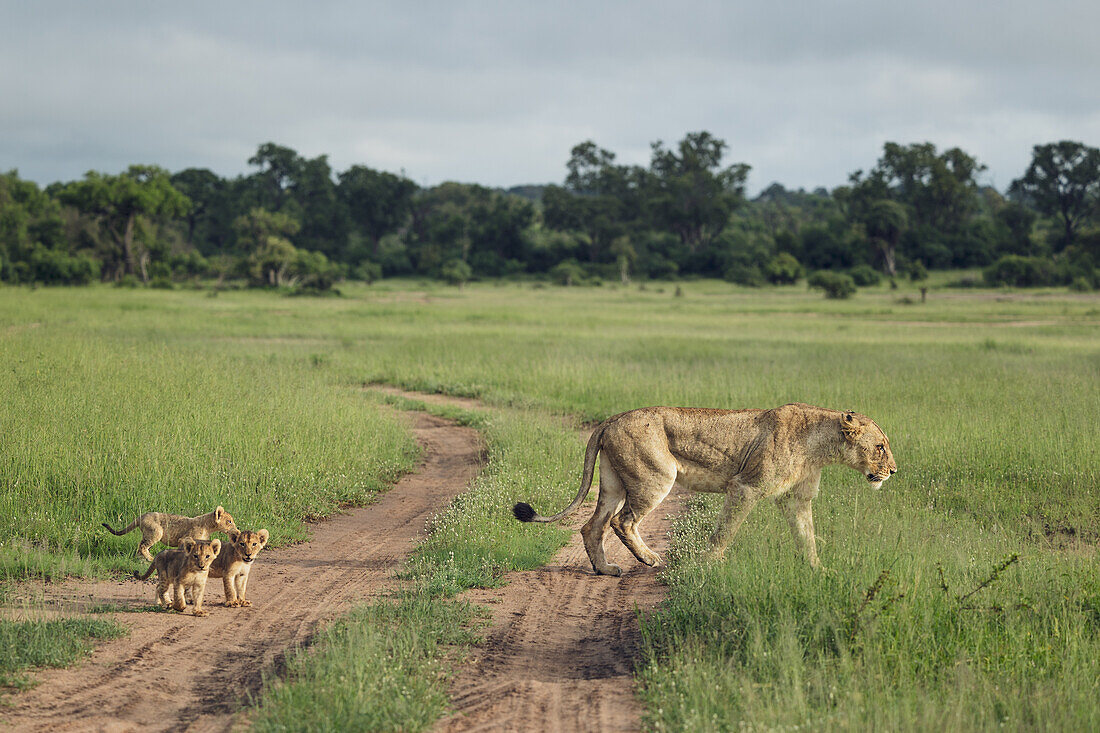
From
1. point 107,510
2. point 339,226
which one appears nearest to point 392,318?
point 107,510

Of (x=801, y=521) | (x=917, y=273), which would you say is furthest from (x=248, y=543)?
(x=917, y=273)

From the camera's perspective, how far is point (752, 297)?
5525 cm

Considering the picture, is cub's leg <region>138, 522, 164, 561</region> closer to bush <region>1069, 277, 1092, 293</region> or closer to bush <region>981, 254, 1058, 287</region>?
bush <region>1069, 277, 1092, 293</region>

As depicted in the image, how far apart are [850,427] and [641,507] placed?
165 centimetres

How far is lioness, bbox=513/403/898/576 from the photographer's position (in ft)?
21.3

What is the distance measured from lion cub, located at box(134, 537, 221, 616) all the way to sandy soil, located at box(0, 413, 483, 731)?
0.14 metres

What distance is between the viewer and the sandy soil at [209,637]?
4.62 metres

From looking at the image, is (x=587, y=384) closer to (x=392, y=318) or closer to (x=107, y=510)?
(x=107, y=510)

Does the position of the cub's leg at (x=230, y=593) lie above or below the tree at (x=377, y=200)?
below

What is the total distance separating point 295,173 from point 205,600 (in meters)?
98.1

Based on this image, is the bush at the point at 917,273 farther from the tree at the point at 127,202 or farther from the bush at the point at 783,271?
the tree at the point at 127,202

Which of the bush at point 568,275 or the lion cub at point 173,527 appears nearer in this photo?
the lion cub at point 173,527

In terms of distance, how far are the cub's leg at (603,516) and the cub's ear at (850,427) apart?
1.72 meters

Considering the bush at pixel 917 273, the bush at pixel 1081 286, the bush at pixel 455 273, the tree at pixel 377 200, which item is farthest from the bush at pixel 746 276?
the tree at pixel 377 200
